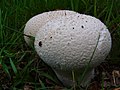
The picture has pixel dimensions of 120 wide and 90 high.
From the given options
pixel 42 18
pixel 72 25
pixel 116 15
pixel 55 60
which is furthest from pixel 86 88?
pixel 116 15

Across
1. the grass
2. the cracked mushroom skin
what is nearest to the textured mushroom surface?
the cracked mushroom skin

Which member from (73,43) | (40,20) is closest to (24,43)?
(40,20)

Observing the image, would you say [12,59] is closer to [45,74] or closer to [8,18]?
[45,74]

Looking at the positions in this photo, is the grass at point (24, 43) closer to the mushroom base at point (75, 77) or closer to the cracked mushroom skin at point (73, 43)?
the mushroom base at point (75, 77)

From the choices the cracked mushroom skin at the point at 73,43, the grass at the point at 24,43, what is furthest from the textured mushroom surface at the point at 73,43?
the grass at the point at 24,43

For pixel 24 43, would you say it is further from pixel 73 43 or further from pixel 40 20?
pixel 73 43

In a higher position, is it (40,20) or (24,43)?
(40,20)

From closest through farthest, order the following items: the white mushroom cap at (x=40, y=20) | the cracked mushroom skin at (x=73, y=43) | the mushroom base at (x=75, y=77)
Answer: the cracked mushroom skin at (x=73, y=43)
the mushroom base at (x=75, y=77)
the white mushroom cap at (x=40, y=20)

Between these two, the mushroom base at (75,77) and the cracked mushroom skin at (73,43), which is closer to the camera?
the cracked mushroom skin at (73,43)
